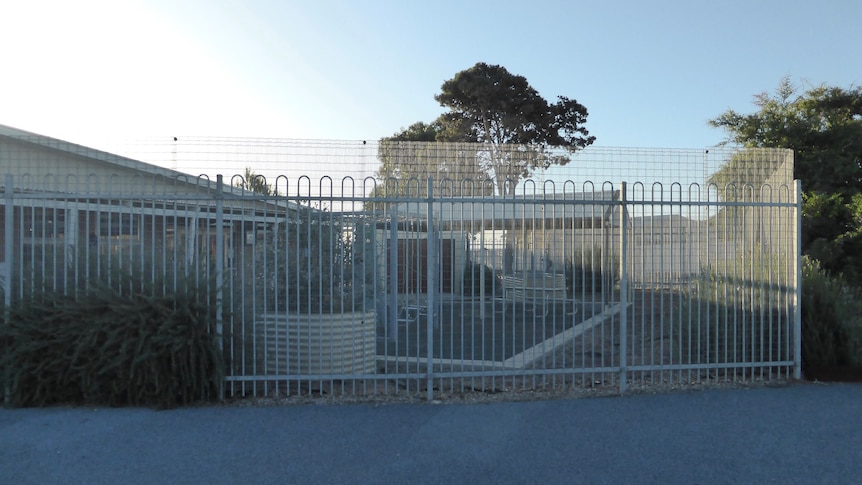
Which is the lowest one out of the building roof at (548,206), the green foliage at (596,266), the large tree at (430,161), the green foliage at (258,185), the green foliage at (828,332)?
the green foliage at (828,332)

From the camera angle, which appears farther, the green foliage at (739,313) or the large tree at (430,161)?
the large tree at (430,161)

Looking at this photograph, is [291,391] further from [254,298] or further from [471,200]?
[471,200]

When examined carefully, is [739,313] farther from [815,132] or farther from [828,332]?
[815,132]

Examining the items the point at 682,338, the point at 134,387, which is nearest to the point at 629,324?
the point at 682,338

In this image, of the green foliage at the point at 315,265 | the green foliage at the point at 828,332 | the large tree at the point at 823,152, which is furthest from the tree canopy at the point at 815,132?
the green foliage at the point at 315,265

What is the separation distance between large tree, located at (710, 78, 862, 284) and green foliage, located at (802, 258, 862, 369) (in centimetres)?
453

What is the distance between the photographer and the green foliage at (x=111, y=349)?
5.84 metres

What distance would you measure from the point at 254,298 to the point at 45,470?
2202 mm

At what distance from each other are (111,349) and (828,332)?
23.2 feet

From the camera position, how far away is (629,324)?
36.0 feet

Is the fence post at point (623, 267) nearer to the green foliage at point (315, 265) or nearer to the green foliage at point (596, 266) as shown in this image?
the green foliage at point (596, 266)

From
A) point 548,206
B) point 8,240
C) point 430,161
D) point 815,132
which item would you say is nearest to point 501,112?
point 815,132

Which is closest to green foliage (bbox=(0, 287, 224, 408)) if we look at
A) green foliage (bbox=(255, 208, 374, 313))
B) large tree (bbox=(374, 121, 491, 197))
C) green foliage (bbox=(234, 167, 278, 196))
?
green foliage (bbox=(255, 208, 374, 313))

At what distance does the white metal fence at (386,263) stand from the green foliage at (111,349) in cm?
19
